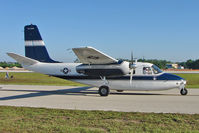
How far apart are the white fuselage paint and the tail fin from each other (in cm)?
74

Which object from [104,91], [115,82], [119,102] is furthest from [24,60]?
[119,102]

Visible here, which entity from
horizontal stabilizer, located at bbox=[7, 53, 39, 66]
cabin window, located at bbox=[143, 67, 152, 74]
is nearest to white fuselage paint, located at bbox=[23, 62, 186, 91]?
horizontal stabilizer, located at bbox=[7, 53, 39, 66]

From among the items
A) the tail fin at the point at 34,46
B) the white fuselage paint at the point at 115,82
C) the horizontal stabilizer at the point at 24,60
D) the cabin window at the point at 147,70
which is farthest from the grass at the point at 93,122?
the tail fin at the point at 34,46

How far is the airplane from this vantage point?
15281 mm

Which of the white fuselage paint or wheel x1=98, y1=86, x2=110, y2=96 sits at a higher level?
the white fuselage paint

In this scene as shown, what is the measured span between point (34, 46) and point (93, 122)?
12214 millimetres

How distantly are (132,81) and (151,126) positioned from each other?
8.77 m

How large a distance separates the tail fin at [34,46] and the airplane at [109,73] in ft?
1.67

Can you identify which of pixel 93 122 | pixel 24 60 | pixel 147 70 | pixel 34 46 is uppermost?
pixel 34 46

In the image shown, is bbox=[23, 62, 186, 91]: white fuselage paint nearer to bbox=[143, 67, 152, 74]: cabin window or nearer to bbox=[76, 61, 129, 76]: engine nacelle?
bbox=[143, 67, 152, 74]: cabin window

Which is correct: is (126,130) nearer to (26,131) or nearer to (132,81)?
(26,131)

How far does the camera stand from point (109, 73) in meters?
15.6

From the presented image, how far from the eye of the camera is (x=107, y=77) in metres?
16.3

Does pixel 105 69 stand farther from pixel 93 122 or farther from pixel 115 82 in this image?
pixel 93 122
